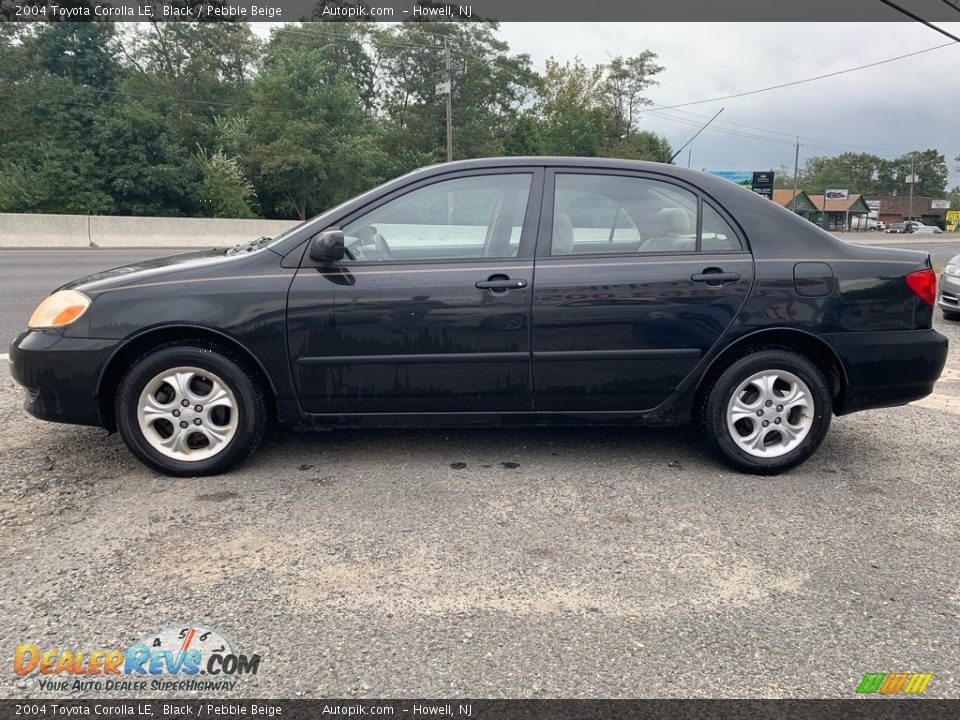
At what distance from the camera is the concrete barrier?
19297 millimetres

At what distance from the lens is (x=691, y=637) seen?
224 cm

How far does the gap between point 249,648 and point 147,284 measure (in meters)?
2.01

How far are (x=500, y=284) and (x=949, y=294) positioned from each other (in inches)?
315

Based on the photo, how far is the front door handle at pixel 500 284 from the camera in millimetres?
3451

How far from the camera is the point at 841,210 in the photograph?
278 feet

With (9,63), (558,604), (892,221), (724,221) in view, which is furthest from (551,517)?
(892,221)

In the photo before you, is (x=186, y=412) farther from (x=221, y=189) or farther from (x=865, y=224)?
(x=865, y=224)

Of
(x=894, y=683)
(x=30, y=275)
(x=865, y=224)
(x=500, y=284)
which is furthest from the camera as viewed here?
(x=865, y=224)

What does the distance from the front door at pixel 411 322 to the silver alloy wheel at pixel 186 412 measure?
39 cm

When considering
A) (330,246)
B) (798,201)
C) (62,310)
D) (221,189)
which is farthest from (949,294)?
(798,201)

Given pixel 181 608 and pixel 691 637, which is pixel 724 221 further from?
pixel 181 608

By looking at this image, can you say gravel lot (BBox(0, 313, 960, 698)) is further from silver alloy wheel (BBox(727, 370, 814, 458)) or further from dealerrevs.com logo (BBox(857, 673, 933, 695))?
silver alloy wheel (BBox(727, 370, 814, 458))

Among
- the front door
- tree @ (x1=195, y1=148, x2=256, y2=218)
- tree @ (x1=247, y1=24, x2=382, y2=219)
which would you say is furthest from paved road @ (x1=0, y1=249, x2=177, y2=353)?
tree @ (x1=247, y1=24, x2=382, y2=219)

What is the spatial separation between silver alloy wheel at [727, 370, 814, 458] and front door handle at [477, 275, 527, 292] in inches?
49.7
